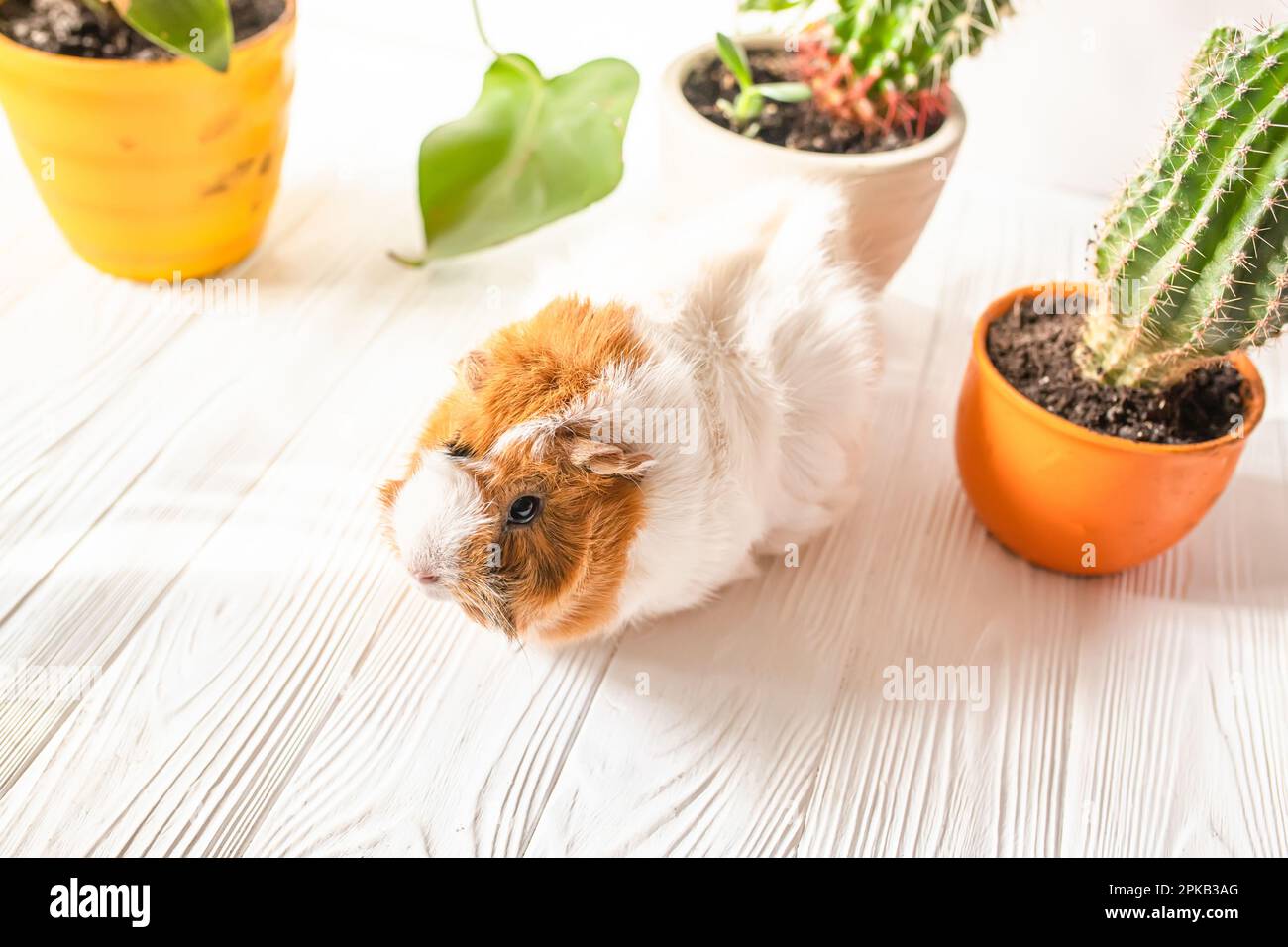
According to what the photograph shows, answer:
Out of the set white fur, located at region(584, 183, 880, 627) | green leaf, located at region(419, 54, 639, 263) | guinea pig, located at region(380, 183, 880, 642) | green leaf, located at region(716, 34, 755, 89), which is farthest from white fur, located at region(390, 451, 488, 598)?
green leaf, located at region(716, 34, 755, 89)

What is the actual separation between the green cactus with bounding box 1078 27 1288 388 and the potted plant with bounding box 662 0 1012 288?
241 mm

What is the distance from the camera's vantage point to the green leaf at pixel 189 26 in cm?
97

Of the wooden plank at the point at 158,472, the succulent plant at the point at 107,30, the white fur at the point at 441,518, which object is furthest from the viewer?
the succulent plant at the point at 107,30

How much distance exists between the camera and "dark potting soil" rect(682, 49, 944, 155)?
1.14 m

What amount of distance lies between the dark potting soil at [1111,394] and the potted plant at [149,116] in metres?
0.80

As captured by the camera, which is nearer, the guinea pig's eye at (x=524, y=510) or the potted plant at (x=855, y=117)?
the guinea pig's eye at (x=524, y=510)

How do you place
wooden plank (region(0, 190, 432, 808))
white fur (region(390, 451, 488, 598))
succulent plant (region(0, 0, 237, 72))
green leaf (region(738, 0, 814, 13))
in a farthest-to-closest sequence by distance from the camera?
green leaf (region(738, 0, 814, 13)) → succulent plant (region(0, 0, 237, 72)) → wooden plank (region(0, 190, 432, 808)) → white fur (region(390, 451, 488, 598))

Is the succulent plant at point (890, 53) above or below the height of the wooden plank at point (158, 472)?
above

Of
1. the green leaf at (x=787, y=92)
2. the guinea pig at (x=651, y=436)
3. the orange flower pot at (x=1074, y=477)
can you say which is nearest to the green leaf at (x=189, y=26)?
the guinea pig at (x=651, y=436)

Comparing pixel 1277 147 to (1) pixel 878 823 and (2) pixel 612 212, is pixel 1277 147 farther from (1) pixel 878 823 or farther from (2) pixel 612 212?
(2) pixel 612 212

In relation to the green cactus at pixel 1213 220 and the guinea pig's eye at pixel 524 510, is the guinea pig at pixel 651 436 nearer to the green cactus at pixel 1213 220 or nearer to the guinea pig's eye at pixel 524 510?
the guinea pig's eye at pixel 524 510

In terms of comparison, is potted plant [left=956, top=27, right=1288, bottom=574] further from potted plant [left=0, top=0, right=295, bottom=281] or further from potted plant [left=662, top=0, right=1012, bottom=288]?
Result: potted plant [left=0, top=0, right=295, bottom=281]

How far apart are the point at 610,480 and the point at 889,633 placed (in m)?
0.34

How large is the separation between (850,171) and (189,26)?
0.64m
